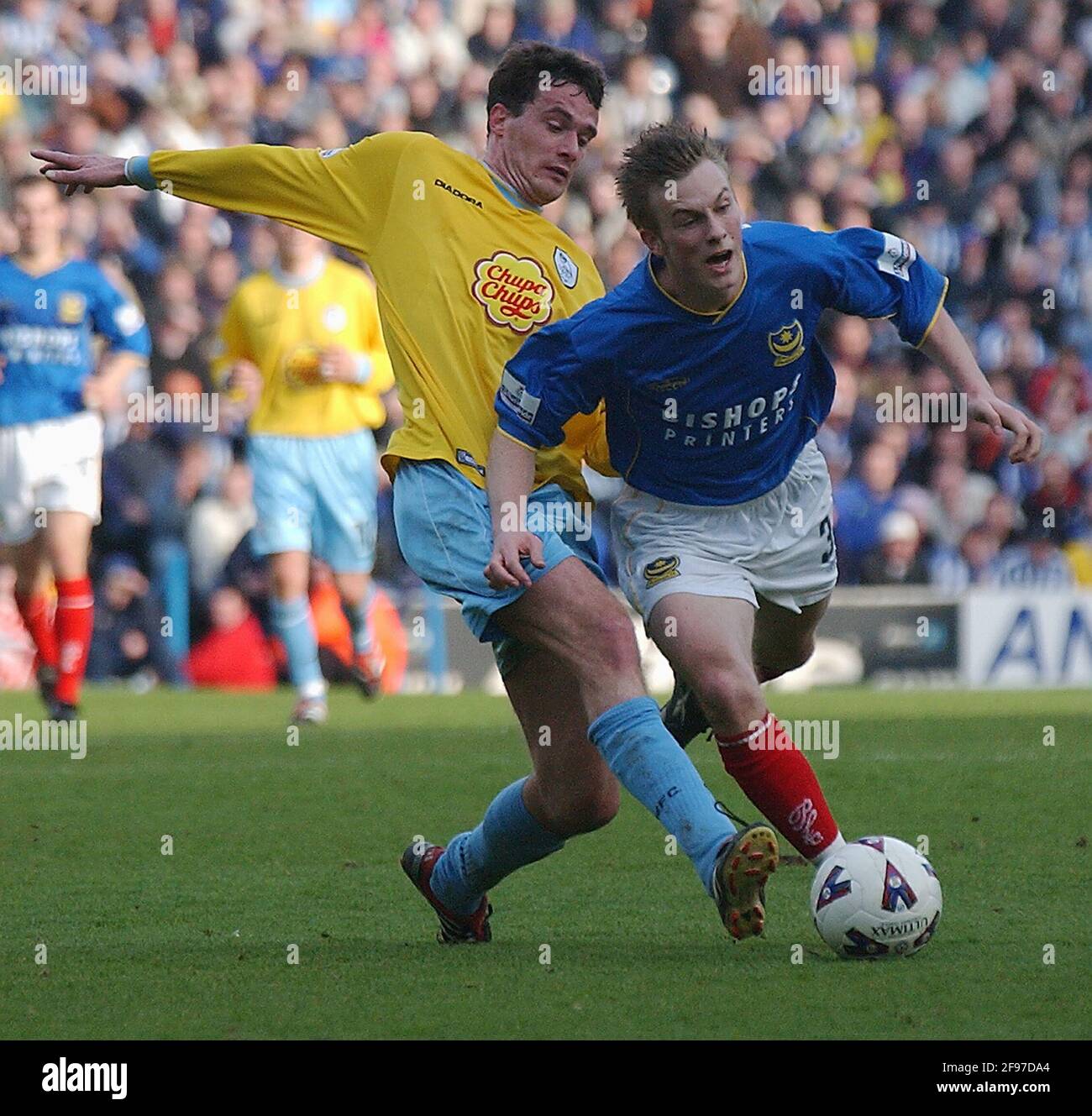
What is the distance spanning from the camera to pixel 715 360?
5.02 metres

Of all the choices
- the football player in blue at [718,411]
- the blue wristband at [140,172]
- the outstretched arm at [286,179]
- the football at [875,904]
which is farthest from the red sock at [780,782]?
the blue wristband at [140,172]

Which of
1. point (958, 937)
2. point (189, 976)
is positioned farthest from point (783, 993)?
point (189, 976)

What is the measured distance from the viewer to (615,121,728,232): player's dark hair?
16.0ft

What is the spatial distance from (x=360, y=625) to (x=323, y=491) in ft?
2.51

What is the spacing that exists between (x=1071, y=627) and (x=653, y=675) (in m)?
2.66

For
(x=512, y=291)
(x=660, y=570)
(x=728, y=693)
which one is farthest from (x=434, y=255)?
(x=728, y=693)

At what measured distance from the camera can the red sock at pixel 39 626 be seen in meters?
10.5

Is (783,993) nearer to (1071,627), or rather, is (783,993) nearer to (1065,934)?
(1065,934)

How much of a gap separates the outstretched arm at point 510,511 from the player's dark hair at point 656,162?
61cm

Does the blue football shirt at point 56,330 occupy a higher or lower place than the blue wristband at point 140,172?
higher
